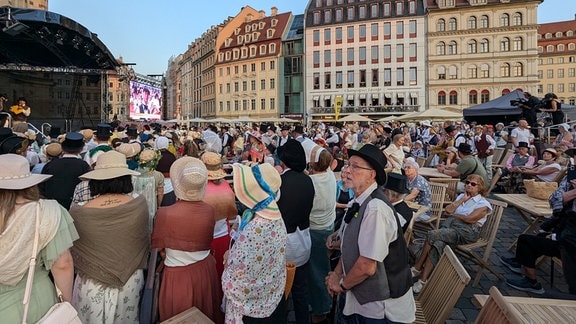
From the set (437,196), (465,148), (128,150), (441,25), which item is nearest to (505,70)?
(441,25)

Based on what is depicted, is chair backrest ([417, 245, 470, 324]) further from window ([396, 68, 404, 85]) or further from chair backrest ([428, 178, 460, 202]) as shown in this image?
window ([396, 68, 404, 85])

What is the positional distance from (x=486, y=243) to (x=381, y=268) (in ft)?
11.4

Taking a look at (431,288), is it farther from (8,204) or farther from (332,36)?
(332,36)

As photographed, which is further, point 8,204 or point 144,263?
point 144,263

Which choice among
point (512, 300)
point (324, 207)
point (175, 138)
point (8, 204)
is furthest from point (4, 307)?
point (175, 138)

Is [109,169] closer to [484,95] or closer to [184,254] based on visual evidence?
[184,254]

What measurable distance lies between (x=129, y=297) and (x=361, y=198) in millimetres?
1926

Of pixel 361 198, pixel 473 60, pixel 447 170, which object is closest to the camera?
pixel 361 198

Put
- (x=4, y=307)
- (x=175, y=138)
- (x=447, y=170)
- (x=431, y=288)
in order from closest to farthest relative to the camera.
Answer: (x=4, y=307), (x=431, y=288), (x=447, y=170), (x=175, y=138)

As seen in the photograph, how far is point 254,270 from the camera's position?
2.67 meters

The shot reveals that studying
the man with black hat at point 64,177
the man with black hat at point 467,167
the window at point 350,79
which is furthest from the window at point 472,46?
the man with black hat at point 64,177

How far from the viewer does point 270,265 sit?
275cm

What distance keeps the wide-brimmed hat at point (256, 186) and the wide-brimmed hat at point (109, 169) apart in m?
0.93

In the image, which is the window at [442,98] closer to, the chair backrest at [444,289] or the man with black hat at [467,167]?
the man with black hat at [467,167]
